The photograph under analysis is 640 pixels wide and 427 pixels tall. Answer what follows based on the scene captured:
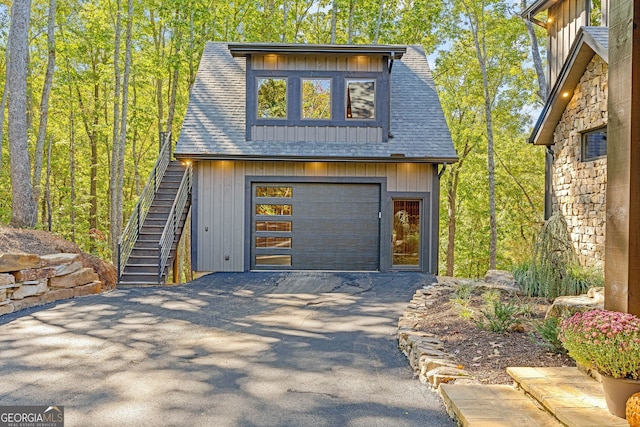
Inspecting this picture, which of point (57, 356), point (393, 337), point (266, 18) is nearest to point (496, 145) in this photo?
point (266, 18)

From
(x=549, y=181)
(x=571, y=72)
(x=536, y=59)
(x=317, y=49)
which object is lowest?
(x=549, y=181)

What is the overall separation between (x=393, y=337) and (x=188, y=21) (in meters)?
13.2

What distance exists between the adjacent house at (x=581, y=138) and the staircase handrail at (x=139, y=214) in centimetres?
835

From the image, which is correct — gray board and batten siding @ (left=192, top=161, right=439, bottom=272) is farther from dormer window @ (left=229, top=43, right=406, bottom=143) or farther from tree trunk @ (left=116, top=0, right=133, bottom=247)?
tree trunk @ (left=116, top=0, right=133, bottom=247)

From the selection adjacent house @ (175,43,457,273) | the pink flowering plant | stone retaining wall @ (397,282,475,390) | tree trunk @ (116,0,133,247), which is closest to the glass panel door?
adjacent house @ (175,43,457,273)

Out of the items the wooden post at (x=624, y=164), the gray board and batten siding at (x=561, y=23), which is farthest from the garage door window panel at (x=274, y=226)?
the wooden post at (x=624, y=164)

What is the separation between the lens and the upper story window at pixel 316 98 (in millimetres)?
10406

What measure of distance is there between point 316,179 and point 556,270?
550 centimetres

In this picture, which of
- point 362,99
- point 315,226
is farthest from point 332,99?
point 315,226

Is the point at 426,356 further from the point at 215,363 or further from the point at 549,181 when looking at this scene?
the point at 549,181

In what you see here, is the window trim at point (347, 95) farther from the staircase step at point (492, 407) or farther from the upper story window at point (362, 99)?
the staircase step at point (492, 407)

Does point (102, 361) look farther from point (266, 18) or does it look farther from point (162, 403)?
point (266, 18)

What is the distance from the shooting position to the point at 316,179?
10258mm

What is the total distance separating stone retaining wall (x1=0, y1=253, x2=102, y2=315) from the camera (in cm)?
625
